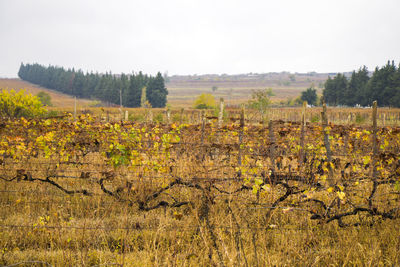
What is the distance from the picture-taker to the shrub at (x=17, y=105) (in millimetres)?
16922

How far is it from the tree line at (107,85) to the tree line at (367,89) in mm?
35288

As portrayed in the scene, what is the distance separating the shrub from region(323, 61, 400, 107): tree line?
49.1m

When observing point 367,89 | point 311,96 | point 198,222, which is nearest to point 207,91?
point 311,96

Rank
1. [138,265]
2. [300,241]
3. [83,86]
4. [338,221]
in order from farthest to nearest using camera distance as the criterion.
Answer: [83,86]
[338,221]
[300,241]
[138,265]

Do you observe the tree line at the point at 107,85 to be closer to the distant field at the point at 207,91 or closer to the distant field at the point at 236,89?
the distant field at the point at 207,91

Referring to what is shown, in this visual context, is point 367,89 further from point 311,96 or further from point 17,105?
point 17,105

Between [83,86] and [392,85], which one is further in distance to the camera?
[83,86]

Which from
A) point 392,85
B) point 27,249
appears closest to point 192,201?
point 27,249

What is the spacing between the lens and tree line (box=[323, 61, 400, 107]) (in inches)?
1850

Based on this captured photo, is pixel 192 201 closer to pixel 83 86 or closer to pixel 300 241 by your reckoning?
pixel 300 241

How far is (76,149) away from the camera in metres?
5.77

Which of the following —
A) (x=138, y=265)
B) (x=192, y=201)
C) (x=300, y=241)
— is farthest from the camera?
(x=192, y=201)

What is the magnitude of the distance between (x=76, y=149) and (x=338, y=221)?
4769mm

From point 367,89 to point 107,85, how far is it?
56.1 meters
